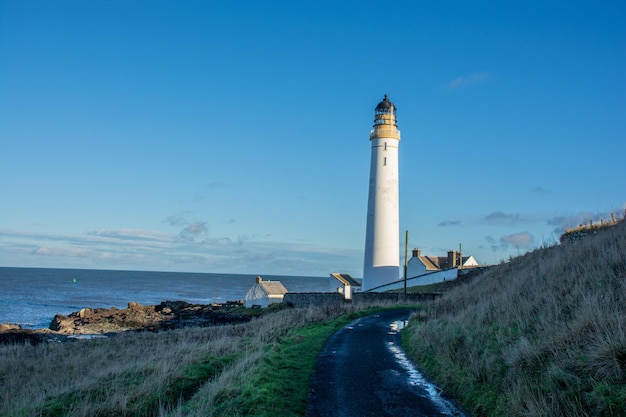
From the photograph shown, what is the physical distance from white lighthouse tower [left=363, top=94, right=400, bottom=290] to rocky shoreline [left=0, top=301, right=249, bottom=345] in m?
11.0

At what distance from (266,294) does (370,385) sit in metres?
39.0

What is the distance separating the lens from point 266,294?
49469 mm

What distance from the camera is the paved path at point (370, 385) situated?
9273 millimetres

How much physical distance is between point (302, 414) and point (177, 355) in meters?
8.53

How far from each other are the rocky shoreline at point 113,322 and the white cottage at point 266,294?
69.3 inches

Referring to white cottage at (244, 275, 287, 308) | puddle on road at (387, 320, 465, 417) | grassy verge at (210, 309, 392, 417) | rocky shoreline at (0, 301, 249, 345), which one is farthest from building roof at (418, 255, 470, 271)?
grassy verge at (210, 309, 392, 417)

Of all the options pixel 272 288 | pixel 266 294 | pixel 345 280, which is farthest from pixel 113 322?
pixel 345 280

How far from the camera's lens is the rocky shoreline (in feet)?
109

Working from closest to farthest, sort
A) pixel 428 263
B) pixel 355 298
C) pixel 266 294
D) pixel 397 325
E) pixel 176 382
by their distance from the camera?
pixel 176 382, pixel 397 325, pixel 355 298, pixel 266 294, pixel 428 263

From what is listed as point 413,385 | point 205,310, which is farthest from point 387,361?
point 205,310

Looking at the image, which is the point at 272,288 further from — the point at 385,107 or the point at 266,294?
the point at 385,107

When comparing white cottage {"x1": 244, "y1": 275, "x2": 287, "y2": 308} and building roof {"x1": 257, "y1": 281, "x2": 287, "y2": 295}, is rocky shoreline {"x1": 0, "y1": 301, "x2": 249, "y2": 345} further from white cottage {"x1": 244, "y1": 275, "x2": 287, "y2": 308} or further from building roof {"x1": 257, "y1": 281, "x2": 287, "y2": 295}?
building roof {"x1": 257, "y1": 281, "x2": 287, "y2": 295}

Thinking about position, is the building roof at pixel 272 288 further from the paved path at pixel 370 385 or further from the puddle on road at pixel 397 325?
the paved path at pixel 370 385

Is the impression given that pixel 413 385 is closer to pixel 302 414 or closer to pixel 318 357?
pixel 302 414
